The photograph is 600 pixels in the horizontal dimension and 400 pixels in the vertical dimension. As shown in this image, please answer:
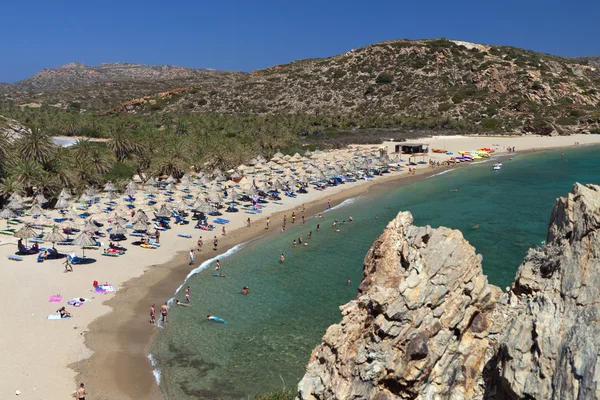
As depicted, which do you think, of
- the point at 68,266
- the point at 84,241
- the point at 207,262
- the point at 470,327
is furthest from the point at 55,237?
the point at 470,327

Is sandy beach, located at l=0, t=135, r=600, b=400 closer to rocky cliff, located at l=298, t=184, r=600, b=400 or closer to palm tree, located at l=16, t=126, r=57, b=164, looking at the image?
rocky cliff, located at l=298, t=184, r=600, b=400

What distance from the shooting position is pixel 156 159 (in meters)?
60.2

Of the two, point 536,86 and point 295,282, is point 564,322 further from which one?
point 536,86

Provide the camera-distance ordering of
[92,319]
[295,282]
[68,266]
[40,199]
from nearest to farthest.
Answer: [92,319]
[68,266]
[295,282]
[40,199]

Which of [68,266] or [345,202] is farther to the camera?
[345,202]

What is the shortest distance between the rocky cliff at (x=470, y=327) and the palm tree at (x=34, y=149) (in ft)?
160

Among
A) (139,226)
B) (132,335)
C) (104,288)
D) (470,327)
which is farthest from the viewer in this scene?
(139,226)

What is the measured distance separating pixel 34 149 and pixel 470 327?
168 ft

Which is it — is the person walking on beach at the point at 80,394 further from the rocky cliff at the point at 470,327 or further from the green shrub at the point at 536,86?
the green shrub at the point at 536,86

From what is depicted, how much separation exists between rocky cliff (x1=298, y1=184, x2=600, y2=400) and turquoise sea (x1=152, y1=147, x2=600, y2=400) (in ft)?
33.3

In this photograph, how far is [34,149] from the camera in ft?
167

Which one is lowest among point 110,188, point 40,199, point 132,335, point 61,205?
point 132,335

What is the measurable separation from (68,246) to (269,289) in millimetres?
15719

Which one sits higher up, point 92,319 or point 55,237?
point 55,237
